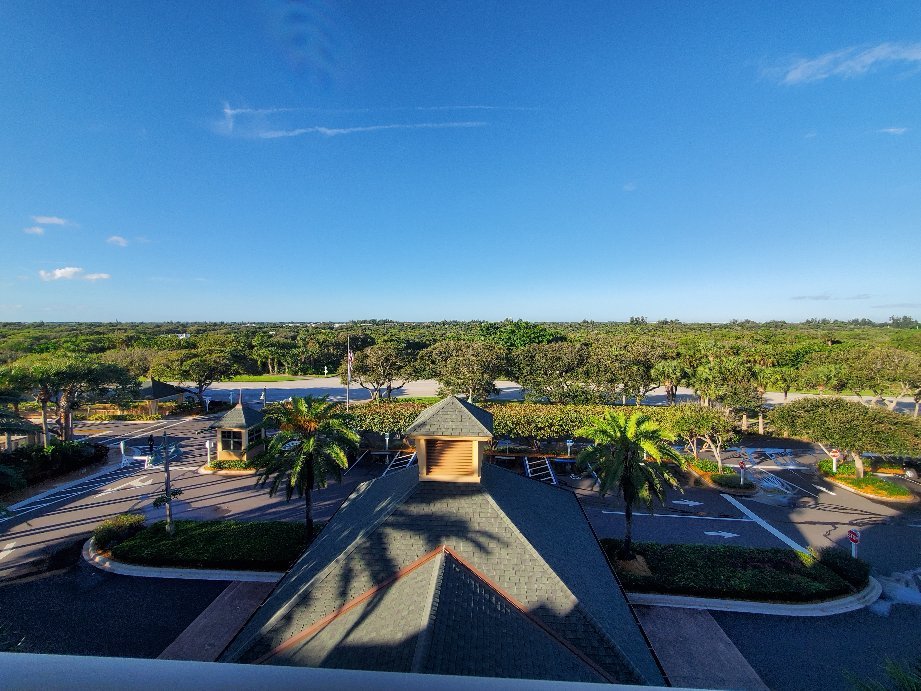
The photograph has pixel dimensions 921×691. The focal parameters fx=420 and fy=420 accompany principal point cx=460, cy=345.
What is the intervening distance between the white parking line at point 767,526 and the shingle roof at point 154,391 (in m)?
56.4

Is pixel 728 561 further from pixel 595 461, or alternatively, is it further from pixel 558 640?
pixel 558 640

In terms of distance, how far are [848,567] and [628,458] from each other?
34.3 feet

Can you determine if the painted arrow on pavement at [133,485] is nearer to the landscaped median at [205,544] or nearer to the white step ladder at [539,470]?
the landscaped median at [205,544]

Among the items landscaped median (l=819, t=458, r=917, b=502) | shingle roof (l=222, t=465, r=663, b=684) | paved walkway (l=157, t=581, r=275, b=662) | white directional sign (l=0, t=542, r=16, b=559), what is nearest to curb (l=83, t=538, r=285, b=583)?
paved walkway (l=157, t=581, r=275, b=662)

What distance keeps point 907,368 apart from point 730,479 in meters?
31.2

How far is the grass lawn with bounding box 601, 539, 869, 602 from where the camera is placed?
56.4 ft

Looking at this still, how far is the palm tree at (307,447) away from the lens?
62.7 feet

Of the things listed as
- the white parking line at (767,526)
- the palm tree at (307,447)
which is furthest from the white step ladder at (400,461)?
the white parking line at (767,526)

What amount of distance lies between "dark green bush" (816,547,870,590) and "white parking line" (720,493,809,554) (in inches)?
40.8

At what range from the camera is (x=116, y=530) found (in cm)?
2075

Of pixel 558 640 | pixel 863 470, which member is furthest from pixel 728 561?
pixel 863 470

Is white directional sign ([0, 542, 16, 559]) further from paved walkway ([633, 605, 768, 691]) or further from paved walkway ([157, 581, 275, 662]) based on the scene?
paved walkway ([633, 605, 768, 691])

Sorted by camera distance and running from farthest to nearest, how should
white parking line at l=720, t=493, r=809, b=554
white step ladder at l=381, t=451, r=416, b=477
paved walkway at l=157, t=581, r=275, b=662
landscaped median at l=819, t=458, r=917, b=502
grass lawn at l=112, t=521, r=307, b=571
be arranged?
Result: white step ladder at l=381, t=451, r=416, b=477 → landscaped median at l=819, t=458, r=917, b=502 → white parking line at l=720, t=493, r=809, b=554 → grass lawn at l=112, t=521, r=307, b=571 → paved walkway at l=157, t=581, r=275, b=662

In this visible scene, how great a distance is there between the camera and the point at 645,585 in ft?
58.1
